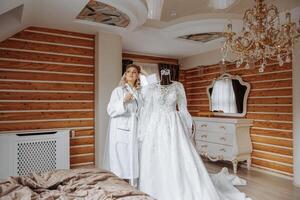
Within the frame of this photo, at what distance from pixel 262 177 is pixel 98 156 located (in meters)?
2.64

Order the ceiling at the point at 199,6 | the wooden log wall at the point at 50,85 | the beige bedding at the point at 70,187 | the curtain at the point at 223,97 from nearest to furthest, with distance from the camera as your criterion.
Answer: the beige bedding at the point at 70,187 < the ceiling at the point at 199,6 < the wooden log wall at the point at 50,85 < the curtain at the point at 223,97

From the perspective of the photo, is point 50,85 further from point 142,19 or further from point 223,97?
point 223,97

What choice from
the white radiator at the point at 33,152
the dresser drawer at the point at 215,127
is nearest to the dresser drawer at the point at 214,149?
the dresser drawer at the point at 215,127

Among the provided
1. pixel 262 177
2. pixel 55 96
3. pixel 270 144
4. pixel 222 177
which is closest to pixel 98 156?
pixel 55 96

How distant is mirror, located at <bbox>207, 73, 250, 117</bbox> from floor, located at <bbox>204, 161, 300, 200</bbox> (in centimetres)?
117

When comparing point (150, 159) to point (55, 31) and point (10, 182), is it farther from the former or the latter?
point (55, 31)

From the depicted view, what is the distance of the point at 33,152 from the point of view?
3311mm

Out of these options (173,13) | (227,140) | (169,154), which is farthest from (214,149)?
(173,13)

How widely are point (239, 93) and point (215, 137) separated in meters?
0.98

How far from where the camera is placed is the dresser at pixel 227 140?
160 inches

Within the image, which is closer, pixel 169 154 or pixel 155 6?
pixel 155 6

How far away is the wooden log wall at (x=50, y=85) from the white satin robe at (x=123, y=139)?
1.53 m

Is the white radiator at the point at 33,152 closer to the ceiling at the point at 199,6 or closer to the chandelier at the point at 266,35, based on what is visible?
the ceiling at the point at 199,6

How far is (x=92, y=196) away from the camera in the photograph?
1254 millimetres
